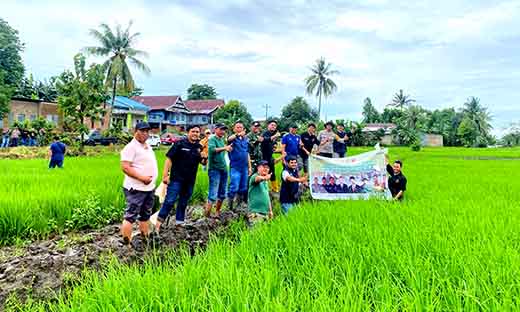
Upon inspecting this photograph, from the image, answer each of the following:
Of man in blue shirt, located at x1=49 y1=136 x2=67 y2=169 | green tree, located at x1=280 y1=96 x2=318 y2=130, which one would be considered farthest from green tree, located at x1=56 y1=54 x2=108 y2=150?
green tree, located at x1=280 y1=96 x2=318 y2=130

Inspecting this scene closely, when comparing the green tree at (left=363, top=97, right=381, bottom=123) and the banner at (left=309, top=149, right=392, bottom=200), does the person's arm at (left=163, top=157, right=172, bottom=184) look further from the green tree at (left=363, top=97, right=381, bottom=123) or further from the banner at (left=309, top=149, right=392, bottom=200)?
the green tree at (left=363, top=97, right=381, bottom=123)

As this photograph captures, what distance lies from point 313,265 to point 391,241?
83cm

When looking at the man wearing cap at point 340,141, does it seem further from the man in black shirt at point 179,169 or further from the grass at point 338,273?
the grass at point 338,273

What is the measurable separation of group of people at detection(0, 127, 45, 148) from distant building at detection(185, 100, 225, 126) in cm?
2611

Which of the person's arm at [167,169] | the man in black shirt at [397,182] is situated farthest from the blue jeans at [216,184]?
the man in black shirt at [397,182]

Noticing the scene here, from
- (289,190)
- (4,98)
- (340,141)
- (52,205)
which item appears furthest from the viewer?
(4,98)

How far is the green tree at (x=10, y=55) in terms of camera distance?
102ft

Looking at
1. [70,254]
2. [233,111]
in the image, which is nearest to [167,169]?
[70,254]

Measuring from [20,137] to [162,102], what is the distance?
2459cm

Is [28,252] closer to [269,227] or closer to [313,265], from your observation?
[269,227]

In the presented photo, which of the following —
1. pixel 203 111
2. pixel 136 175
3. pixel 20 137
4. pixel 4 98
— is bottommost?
pixel 136 175

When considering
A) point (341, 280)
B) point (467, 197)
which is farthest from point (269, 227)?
point (467, 197)

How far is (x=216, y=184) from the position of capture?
6.32 m

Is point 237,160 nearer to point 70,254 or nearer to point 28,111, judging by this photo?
point 70,254
